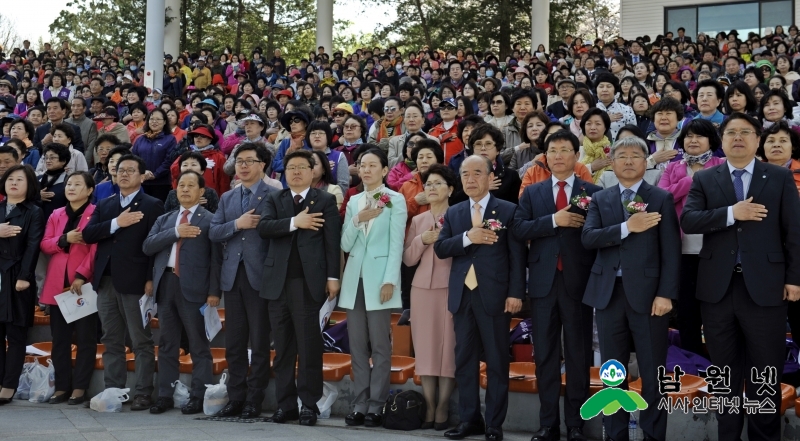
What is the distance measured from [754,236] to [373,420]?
9.24ft

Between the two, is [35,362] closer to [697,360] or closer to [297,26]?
[697,360]

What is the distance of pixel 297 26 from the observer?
35125 mm

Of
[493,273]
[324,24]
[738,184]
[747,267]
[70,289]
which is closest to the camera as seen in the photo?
[747,267]

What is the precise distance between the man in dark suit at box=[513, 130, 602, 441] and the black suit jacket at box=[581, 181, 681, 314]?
0.56 ft

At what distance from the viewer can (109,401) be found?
6832 mm

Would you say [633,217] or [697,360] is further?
[697,360]

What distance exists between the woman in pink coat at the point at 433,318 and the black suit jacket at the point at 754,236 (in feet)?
5.66

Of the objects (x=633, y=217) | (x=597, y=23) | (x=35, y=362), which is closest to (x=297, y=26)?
(x=597, y=23)

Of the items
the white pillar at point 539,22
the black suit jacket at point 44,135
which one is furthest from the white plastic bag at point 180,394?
the white pillar at point 539,22

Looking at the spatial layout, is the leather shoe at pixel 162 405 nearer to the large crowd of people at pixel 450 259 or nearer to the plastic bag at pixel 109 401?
the large crowd of people at pixel 450 259

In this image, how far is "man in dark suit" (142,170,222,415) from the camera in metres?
6.79

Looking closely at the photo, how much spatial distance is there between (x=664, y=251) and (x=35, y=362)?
5.40 m

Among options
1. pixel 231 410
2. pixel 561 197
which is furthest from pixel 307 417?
pixel 561 197

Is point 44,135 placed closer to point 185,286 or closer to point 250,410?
point 185,286
